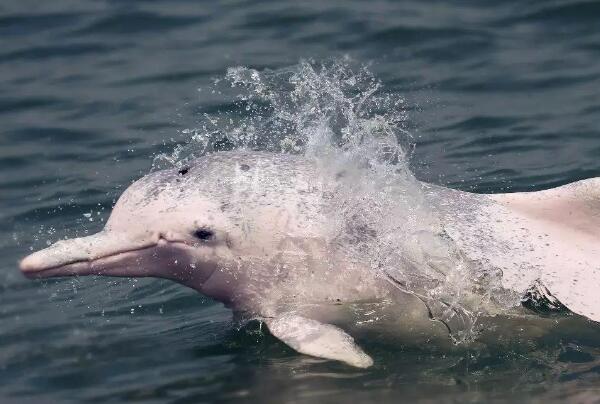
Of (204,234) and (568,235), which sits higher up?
(204,234)

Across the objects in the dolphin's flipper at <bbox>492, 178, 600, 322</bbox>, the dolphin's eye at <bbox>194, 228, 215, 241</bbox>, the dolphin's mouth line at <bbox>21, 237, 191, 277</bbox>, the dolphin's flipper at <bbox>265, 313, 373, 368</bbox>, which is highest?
the dolphin's eye at <bbox>194, 228, 215, 241</bbox>

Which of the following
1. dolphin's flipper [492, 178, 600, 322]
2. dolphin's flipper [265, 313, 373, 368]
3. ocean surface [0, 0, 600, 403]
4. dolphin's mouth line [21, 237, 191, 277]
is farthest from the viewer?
dolphin's flipper [492, 178, 600, 322]

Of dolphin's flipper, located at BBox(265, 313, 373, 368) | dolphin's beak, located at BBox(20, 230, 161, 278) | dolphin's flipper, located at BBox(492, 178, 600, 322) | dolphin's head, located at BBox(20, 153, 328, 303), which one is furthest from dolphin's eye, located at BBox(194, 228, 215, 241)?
dolphin's flipper, located at BBox(492, 178, 600, 322)

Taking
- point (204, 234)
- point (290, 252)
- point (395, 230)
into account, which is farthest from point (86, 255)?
point (395, 230)

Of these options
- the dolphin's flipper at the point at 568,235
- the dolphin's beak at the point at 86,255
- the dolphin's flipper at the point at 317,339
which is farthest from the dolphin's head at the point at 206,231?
the dolphin's flipper at the point at 568,235

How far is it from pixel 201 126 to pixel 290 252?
5392mm

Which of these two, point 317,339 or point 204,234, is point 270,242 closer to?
point 204,234

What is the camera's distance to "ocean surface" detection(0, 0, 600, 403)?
25.2ft

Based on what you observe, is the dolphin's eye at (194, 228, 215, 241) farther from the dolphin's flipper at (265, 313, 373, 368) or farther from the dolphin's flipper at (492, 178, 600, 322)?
the dolphin's flipper at (492, 178, 600, 322)

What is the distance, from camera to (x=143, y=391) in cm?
762

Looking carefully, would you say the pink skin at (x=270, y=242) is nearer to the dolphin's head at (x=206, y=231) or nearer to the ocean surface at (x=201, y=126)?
the dolphin's head at (x=206, y=231)

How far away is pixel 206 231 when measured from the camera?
8062mm

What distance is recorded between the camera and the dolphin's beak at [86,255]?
788cm

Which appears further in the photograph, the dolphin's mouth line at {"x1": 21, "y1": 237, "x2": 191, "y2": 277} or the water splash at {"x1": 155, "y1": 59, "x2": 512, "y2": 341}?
the water splash at {"x1": 155, "y1": 59, "x2": 512, "y2": 341}
